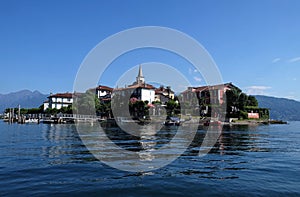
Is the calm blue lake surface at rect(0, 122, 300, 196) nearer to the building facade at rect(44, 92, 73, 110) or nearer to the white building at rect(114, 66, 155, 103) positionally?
the white building at rect(114, 66, 155, 103)

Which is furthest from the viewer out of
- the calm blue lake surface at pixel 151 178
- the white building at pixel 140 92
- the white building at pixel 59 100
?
the white building at pixel 59 100

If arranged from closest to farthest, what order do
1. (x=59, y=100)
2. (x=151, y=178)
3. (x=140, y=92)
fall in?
1. (x=151, y=178)
2. (x=140, y=92)
3. (x=59, y=100)

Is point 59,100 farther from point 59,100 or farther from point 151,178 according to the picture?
point 151,178

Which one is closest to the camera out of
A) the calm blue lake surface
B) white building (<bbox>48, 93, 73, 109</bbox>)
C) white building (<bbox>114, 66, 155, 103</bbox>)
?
the calm blue lake surface

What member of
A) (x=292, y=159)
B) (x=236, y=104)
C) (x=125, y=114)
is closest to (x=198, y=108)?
(x=236, y=104)

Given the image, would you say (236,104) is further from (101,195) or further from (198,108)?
(101,195)

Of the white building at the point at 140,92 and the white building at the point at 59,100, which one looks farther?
the white building at the point at 59,100

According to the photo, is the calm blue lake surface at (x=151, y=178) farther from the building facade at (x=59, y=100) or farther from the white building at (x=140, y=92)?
the building facade at (x=59, y=100)

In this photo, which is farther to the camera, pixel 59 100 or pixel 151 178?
Result: pixel 59 100

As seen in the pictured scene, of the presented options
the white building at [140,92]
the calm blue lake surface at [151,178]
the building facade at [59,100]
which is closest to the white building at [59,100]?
the building facade at [59,100]

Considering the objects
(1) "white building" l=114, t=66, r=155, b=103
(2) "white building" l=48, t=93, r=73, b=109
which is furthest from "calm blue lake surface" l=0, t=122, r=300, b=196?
(2) "white building" l=48, t=93, r=73, b=109

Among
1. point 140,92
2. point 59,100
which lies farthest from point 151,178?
point 59,100

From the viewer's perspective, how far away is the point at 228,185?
1173 centimetres

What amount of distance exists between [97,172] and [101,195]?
4.01 m
